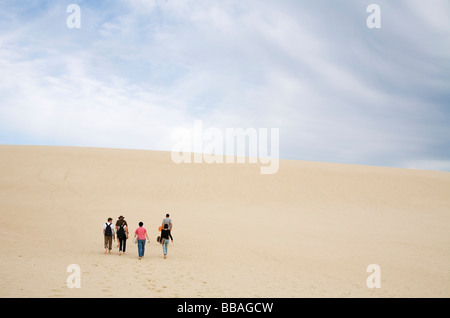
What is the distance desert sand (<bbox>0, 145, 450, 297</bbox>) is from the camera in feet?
30.9

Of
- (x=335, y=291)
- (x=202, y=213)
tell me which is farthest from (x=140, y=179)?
(x=335, y=291)

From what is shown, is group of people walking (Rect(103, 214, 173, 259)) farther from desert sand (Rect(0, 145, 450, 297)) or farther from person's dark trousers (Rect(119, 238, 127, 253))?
desert sand (Rect(0, 145, 450, 297))

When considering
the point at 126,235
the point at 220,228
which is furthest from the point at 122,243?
the point at 220,228

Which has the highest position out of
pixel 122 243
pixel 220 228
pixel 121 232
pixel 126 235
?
pixel 121 232

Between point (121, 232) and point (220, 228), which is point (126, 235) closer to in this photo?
point (121, 232)

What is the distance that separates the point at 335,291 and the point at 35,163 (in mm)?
33151

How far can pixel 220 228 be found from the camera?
62.7 ft

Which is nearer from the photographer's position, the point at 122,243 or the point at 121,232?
the point at 121,232

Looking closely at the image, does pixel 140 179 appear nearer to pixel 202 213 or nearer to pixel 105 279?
pixel 202 213

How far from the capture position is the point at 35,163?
3325cm

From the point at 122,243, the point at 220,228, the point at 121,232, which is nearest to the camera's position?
the point at 121,232

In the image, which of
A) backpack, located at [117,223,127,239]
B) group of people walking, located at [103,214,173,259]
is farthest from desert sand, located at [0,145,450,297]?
backpack, located at [117,223,127,239]

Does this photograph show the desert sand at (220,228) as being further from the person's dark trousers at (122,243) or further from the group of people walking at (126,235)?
the group of people walking at (126,235)
